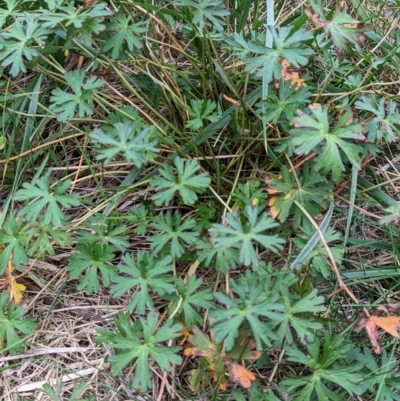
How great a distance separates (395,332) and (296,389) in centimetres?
32

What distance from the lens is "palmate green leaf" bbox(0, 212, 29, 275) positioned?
1.52 metres

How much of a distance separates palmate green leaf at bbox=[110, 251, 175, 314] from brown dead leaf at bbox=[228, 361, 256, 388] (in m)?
0.24

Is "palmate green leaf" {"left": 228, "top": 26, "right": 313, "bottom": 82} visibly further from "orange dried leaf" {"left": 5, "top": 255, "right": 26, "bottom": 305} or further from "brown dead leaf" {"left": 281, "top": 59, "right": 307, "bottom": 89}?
"orange dried leaf" {"left": 5, "top": 255, "right": 26, "bottom": 305}

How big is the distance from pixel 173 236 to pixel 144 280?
0.15 meters

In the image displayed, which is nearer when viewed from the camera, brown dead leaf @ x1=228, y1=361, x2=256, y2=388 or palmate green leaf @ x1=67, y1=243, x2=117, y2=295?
brown dead leaf @ x1=228, y1=361, x2=256, y2=388

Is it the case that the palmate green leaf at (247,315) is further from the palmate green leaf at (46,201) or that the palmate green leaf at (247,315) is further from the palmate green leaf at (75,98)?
the palmate green leaf at (75,98)

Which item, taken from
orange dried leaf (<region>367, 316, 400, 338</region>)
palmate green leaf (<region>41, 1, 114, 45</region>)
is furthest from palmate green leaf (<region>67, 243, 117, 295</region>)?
orange dried leaf (<region>367, 316, 400, 338</region>)

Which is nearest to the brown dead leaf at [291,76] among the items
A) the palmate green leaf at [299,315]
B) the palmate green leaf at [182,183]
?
the palmate green leaf at [182,183]

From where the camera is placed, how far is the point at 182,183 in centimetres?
150

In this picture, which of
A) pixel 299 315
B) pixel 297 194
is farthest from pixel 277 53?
pixel 299 315

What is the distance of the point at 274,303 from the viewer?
1320 millimetres

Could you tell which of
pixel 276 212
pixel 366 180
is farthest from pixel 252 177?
pixel 366 180

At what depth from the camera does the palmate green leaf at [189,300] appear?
1403 mm

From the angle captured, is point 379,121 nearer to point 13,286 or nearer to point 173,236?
point 173,236
